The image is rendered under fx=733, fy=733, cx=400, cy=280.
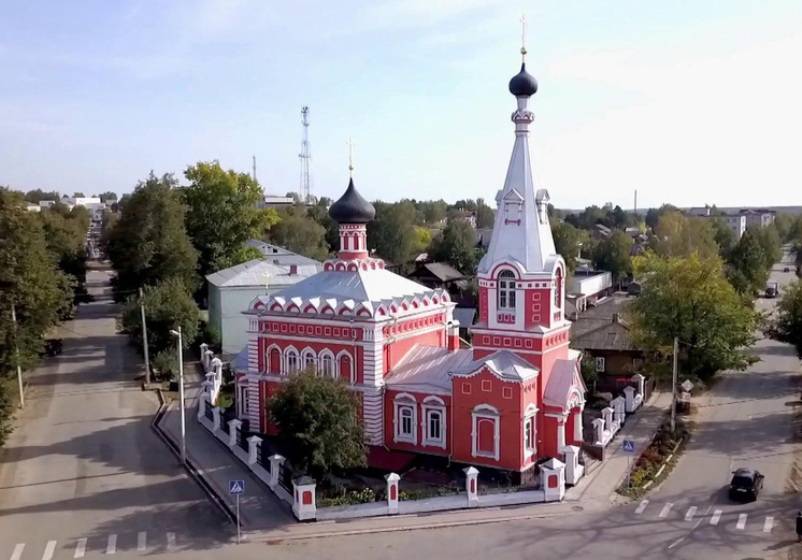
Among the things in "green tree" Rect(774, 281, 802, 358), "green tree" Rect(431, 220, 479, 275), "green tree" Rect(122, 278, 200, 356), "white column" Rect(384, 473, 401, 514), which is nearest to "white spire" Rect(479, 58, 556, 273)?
"white column" Rect(384, 473, 401, 514)

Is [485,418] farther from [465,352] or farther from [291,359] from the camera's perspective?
[291,359]

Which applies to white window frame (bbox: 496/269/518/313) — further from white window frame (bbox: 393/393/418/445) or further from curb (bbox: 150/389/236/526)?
curb (bbox: 150/389/236/526)

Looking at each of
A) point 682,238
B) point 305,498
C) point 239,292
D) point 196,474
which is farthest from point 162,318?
point 682,238

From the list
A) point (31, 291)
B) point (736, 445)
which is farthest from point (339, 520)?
point (31, 291)

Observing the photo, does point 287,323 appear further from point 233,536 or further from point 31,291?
point 31,291

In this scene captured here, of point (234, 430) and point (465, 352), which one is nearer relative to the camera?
point (465, 352)

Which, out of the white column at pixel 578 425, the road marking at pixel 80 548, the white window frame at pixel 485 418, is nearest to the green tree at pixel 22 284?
the road marking at pixel 80 548

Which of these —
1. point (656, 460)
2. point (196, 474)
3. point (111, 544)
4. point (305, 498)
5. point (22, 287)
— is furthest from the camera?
point (22, 287)
